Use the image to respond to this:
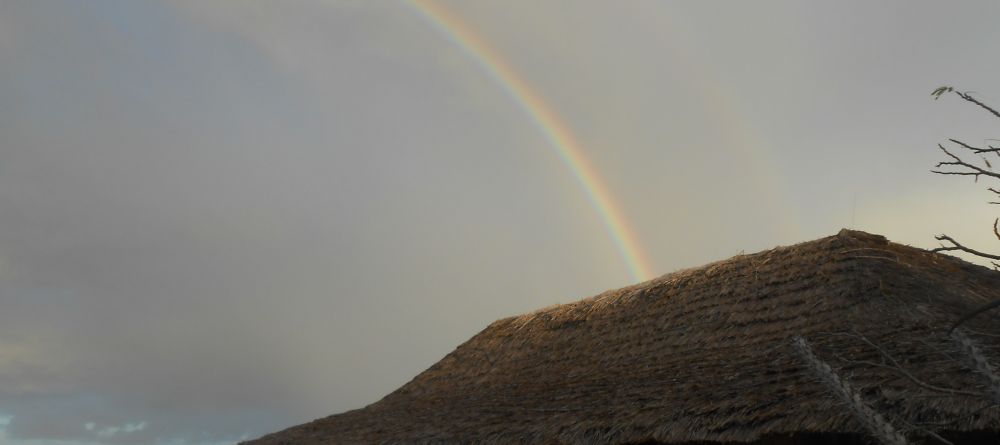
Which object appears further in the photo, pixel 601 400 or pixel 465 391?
pixel 465 391

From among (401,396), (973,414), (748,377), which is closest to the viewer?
(973,414)

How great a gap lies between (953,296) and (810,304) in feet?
4.81

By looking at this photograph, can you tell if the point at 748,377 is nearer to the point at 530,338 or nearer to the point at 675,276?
the point at 675,276

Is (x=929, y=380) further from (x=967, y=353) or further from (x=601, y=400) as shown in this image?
(x=967, y=353)

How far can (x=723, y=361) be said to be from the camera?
7.80 meters

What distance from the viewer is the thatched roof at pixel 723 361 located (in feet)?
18.6

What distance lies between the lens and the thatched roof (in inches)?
223

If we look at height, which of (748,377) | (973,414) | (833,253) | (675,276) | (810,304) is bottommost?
(973,414)

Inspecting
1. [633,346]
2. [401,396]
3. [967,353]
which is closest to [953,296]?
[633,346]

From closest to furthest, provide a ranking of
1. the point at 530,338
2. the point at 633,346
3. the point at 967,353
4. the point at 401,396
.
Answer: the point at 967,353 → the point at 633,346 → the point at 530,338 → the point at 401,396

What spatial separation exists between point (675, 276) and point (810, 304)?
122 inches

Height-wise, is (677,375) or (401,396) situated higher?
(401,396)

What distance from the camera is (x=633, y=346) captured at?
9.89 m

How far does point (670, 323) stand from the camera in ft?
32.5
